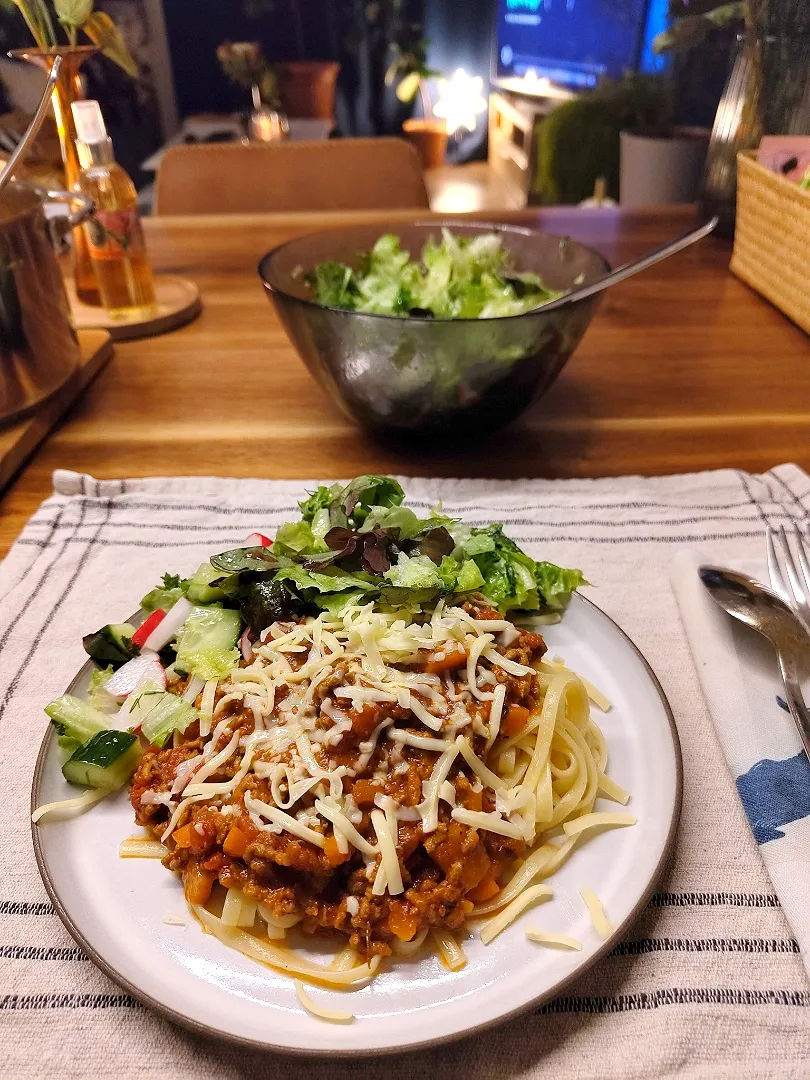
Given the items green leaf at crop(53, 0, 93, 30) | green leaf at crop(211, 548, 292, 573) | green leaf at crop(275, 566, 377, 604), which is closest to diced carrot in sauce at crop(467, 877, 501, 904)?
green leaf at crop(275, 566, 377, 604)

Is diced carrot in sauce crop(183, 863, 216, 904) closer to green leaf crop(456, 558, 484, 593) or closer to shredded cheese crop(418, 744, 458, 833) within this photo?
shredded cheese crop(418, 744, 458, 833)

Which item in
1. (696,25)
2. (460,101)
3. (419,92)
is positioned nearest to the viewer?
(696,25)

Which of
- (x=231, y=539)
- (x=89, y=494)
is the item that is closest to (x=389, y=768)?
(x=231, y=539)

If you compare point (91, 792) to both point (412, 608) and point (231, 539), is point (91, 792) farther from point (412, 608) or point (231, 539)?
point (231, 539)

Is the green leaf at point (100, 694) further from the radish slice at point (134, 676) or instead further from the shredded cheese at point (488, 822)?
the shredded cheese at point (488, 822)

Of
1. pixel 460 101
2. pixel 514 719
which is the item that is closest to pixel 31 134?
pixel 514 719

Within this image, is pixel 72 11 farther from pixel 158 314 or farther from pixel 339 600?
pixel 339 600
